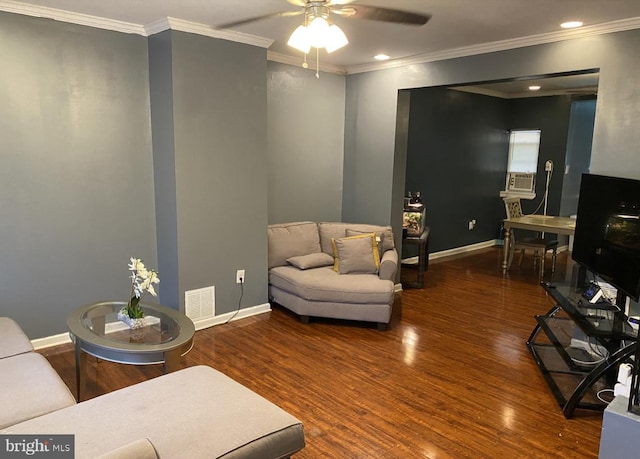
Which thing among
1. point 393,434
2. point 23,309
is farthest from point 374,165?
point 23,309

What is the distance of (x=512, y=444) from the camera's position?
2482 millimetres

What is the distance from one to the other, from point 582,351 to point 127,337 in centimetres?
315

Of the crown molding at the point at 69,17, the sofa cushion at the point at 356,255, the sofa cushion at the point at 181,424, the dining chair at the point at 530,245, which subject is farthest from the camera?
the dining chair at the point at 530,245

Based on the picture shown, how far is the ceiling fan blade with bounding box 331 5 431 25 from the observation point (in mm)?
2451

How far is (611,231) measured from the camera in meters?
3.00

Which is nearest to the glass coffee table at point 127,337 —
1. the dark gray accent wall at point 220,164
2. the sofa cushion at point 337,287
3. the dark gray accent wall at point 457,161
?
the dark gray accent wall at point 220,164

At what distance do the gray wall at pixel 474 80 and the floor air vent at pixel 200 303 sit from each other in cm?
→ 197

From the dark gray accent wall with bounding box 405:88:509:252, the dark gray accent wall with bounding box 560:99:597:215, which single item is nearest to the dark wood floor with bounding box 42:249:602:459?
the dark gray accent wall with bounding box 405:88:509:252

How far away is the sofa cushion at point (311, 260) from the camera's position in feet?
14.8

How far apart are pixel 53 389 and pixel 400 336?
2.65m

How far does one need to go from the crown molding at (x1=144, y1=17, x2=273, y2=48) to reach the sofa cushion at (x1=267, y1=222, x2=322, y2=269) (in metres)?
1.70

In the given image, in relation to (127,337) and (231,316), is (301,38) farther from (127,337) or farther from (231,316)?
(231,316)

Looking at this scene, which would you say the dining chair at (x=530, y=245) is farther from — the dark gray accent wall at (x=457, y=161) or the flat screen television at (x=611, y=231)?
the flat screen television at (x=611, y=231)

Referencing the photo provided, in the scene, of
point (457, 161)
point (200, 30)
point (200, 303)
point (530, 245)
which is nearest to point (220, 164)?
point (200, 30)
